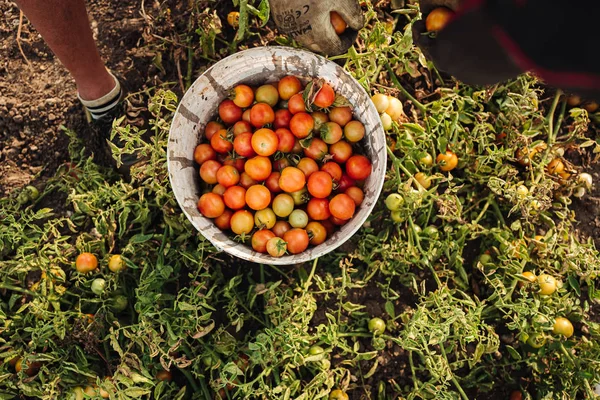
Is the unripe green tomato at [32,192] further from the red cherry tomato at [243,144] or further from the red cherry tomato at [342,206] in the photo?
the red cherry tomato at [342,206]

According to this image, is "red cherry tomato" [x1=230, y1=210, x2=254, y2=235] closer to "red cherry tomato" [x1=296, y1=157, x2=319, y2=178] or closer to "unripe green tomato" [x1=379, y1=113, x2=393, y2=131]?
"red cherry tomato" [x1=296, y1=157, x2=319, y2=178]

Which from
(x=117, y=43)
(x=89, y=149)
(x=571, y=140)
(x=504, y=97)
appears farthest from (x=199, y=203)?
(x=571, y=140)

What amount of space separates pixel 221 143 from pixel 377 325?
4.16 feet

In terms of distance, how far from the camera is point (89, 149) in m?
2.65

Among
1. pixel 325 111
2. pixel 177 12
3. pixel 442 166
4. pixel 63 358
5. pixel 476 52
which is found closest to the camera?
pixel 476 52

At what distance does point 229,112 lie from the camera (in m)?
2.30

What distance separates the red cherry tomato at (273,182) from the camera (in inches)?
89.4

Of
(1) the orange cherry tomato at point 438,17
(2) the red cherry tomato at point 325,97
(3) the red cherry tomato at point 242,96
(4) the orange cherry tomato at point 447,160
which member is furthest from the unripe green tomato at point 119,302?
(1) the orange cherry tomato at point 438,17

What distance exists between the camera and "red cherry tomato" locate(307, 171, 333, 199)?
7.10 feet

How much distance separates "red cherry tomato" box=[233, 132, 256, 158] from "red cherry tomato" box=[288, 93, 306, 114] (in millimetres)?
258

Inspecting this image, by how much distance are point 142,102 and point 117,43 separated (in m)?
0.49

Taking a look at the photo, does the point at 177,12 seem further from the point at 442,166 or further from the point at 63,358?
the point at 63,358

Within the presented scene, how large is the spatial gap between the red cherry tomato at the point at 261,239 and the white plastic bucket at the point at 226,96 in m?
0.04

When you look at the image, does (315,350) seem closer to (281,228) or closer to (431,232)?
(281,228)
